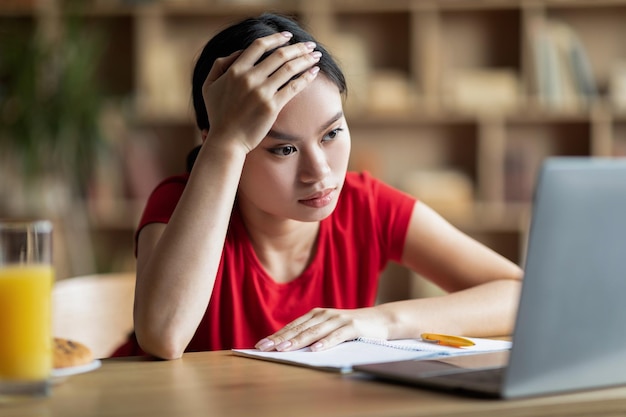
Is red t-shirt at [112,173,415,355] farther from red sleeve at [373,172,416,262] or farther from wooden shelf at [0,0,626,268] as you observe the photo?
wooden shelf at [0,0,626,268]

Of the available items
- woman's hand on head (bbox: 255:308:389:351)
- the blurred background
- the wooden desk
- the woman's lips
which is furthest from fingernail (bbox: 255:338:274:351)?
the blurred background

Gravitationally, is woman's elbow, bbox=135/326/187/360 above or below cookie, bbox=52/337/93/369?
below

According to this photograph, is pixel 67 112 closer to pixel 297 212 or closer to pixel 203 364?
pixel 297 212

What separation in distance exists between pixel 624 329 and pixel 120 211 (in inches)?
122

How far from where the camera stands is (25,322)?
33.1 inches

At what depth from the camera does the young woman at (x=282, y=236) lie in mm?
1183

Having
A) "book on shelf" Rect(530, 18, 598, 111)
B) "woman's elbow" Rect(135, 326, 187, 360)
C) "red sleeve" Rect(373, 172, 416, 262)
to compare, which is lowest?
"woman's elbow" Rect(135, 326, 187, 360)

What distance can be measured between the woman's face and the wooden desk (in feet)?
1.24

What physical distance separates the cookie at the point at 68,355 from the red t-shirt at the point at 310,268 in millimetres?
415

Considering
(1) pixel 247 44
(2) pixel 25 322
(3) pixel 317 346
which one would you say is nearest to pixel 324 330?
(3) pixel 317 346

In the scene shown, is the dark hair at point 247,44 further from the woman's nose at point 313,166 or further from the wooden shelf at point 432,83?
the wooden shelf at point 432,83

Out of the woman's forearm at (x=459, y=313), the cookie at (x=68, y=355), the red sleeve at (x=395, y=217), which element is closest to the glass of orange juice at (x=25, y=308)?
the cookie at (x=68, y=355)

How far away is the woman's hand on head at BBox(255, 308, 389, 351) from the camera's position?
3.63 ft

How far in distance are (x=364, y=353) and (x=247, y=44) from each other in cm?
57
